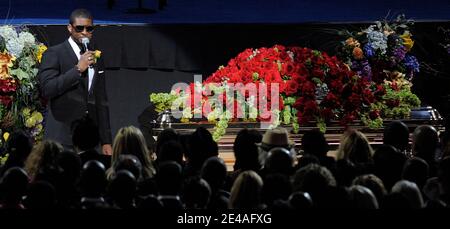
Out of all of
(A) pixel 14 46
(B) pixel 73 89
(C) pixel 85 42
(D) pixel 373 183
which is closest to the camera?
(D) pixel 373 183

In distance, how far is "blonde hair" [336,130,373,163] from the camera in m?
7.31

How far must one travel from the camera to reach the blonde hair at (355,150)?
731cm

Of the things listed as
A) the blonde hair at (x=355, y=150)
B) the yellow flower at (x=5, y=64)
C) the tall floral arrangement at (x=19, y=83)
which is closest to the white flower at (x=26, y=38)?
the tall floral arrangement at (x=19, y=83)

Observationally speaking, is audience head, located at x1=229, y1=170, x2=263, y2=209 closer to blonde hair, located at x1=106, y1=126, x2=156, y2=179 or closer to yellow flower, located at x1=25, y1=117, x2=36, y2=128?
blonde hair, located at x1=106, y1=126, x2=156, y2=179

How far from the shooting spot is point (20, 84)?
33.1 feet

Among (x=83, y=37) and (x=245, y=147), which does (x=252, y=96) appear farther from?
(x=245, y=147)

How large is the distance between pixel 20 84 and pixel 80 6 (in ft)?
11.4

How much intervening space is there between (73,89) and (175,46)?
181 cm

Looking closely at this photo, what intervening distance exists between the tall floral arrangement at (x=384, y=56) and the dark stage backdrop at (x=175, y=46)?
9.5 inches

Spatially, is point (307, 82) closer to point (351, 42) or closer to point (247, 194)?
point (351, 42)

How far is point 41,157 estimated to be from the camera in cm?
702

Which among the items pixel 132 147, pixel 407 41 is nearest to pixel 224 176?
pixel 132 147

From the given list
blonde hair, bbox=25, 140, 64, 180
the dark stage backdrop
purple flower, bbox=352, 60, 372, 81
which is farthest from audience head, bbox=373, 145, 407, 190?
the dark stage backdrop

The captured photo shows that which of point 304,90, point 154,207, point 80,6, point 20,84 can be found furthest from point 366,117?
point 80,6
